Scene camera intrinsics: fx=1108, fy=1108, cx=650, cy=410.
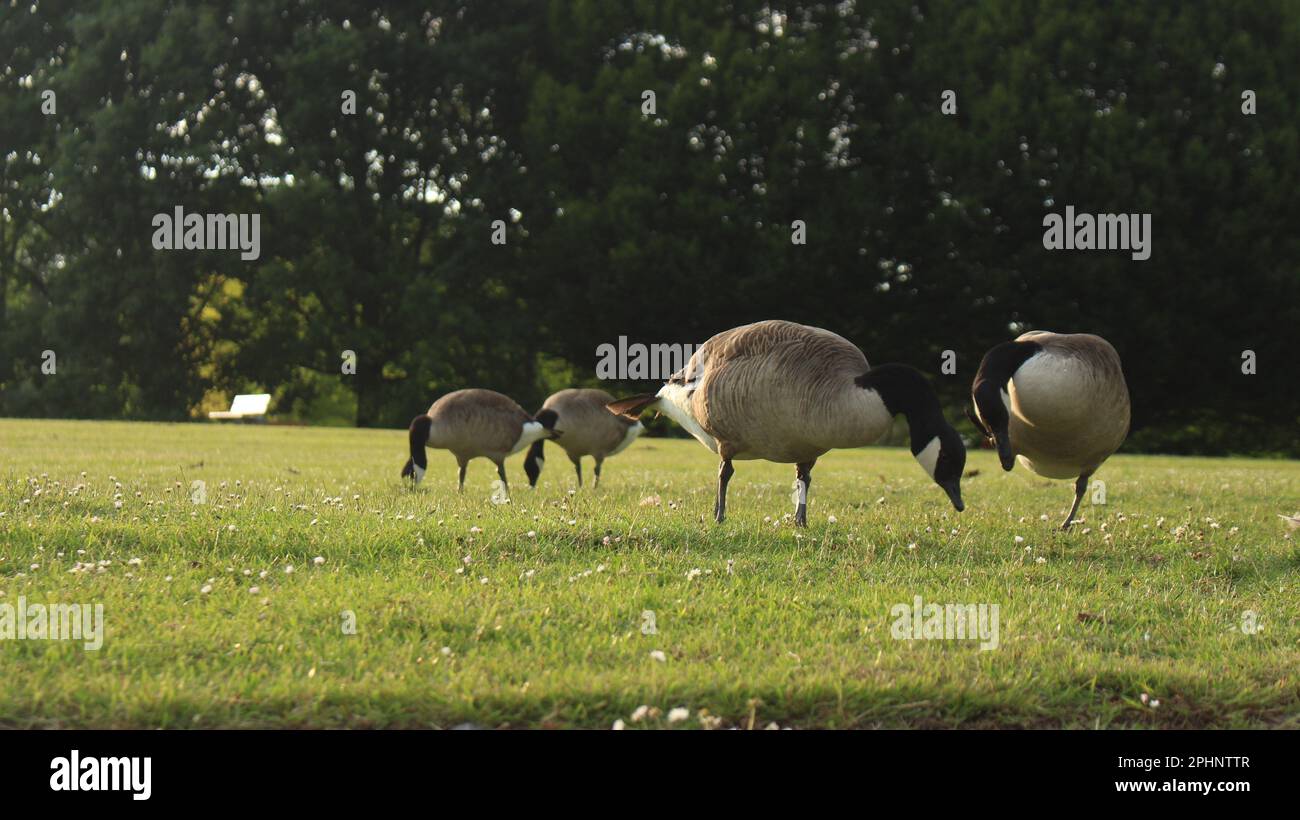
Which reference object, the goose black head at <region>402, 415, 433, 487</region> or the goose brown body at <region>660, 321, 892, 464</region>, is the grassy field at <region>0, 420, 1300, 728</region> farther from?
the goose black head at <region>402, 415, 433, 487</region>

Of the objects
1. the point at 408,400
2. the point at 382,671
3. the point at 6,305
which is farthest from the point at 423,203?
the point at 382,671

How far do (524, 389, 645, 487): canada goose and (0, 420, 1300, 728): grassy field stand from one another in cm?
248

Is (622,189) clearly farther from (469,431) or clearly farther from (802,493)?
(802,493)

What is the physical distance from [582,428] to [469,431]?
1.53 m

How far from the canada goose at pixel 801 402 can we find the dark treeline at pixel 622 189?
22613 mm

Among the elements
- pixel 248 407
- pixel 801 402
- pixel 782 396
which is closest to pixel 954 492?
Result: pixel 801 402

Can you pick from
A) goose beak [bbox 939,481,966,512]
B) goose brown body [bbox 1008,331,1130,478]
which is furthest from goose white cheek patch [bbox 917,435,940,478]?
goose brown body [bbox 1008,331,1130,478]

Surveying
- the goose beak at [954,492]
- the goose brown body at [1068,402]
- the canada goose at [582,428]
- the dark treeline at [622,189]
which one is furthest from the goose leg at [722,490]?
the dark treeline at [622,189]

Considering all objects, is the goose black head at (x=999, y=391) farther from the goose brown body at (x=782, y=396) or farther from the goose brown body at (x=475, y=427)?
the goose brown body at (x=475, y=427)

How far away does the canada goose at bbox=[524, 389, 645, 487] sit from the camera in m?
13.0

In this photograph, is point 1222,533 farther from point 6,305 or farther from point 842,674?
point 6,305

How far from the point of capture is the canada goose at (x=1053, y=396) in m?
7.92

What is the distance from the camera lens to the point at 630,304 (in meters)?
32.9

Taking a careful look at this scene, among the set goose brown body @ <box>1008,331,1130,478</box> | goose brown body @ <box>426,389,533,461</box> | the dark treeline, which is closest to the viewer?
goose brown body @ <box>1008,331,1130,478</box>
